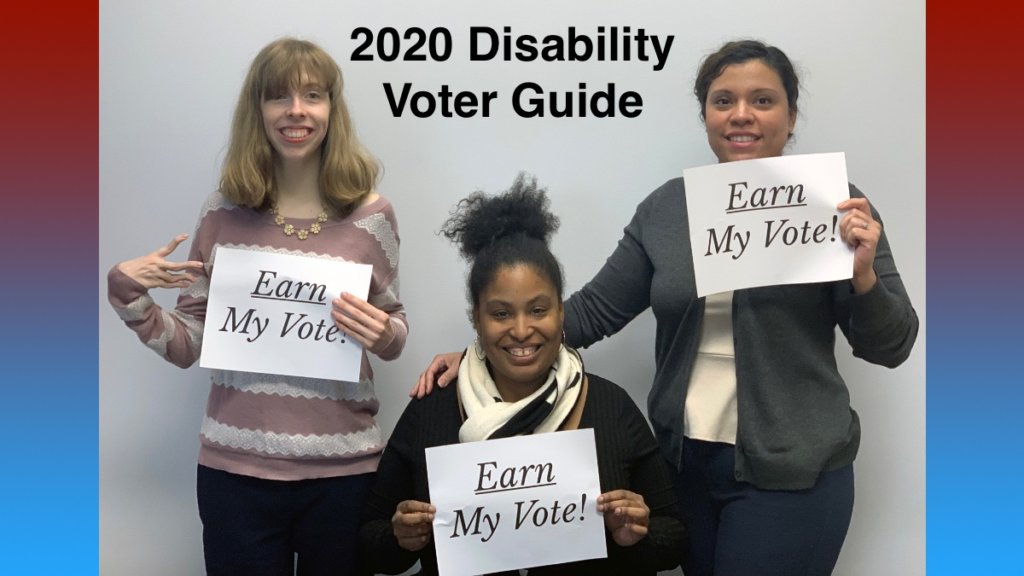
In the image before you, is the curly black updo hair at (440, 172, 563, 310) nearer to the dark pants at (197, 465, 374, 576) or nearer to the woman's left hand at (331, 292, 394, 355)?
the woman's left hand at (331, 292, 394, 355)

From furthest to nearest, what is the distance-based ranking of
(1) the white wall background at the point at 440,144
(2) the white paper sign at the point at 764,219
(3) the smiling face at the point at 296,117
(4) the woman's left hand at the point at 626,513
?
(1) the white wall background at the point at 440,144, (3) the smiling face at the point at 296,117, (2) the white paper sign at the point at 764,219, (4) the woman's left hand at the point at 626,513

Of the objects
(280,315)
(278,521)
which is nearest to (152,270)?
(280,315)

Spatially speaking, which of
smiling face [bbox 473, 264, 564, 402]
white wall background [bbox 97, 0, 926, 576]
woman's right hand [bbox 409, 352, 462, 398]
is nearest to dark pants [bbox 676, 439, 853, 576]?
smiling face [bbox 473, 264, 564, 402]

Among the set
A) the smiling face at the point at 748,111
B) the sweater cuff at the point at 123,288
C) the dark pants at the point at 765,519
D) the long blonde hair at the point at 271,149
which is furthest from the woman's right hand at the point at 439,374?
the smiling face at the point at 748,111

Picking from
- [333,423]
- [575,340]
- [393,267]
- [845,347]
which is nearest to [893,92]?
[845,347]

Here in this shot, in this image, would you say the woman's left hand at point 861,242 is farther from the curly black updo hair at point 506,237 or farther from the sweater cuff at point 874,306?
the curly black updo hair at point 506,237

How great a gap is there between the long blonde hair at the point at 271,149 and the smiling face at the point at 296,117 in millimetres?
15

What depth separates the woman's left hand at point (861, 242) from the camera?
1957mm

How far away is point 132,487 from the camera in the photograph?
2.71 meters

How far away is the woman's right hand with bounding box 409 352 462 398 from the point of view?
2.08 metres

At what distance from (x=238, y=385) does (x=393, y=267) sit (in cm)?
43

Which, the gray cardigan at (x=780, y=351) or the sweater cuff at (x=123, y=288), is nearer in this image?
the gray cardigan at (x=780, y=351)

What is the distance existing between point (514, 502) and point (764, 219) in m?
0.79
